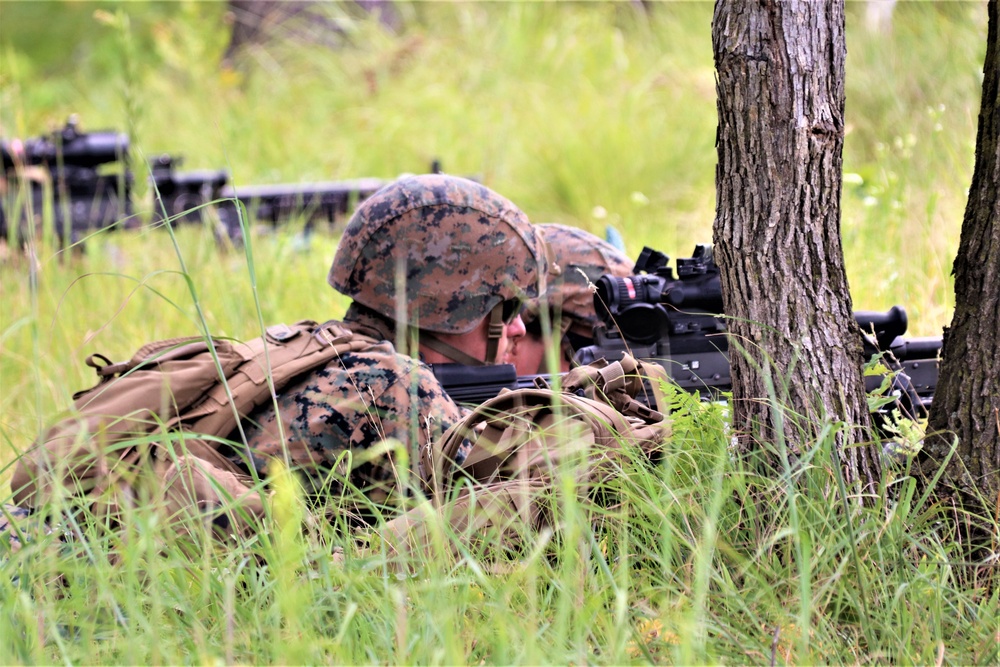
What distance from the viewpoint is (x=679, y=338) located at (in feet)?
10.3

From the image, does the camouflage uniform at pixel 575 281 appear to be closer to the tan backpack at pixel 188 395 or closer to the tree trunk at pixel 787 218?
the tan backpack at pixel 188 395

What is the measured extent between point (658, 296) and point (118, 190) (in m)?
4.88

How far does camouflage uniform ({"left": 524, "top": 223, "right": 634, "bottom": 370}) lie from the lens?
3.76 metres

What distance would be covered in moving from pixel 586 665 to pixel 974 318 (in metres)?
1.19

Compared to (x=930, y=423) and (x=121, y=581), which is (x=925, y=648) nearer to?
(x=930, y=423)

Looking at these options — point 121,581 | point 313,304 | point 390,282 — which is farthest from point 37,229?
point 121,581

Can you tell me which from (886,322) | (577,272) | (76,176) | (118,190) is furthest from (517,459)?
(76,176)

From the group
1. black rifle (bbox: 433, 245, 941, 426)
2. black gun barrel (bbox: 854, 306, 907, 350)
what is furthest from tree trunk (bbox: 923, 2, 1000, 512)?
black gun barrel (bbox: 854, 306, 907, 350)

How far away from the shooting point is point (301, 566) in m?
1.94

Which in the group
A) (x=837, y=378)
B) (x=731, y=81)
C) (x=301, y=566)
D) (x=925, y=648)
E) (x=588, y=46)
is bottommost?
(x=925, y=648)

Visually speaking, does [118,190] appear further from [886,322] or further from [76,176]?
[886,322]

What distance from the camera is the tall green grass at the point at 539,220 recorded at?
181 centimetres

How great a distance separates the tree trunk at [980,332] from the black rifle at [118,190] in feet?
15.8

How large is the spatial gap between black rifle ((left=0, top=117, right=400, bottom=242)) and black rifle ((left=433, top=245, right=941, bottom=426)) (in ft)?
11.9
